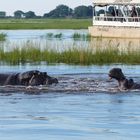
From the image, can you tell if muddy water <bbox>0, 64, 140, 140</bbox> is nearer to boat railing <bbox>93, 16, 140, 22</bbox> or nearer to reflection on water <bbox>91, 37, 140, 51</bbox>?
reflection on water <bbox>91, 37, 140, 51</bbox>

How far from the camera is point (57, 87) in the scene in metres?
23.2

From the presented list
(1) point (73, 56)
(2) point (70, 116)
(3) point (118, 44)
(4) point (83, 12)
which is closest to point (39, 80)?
(2) point (70, 116)

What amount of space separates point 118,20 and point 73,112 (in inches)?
2547

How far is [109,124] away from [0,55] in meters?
20.7

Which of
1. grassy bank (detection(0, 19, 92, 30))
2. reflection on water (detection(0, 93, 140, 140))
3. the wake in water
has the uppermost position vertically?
grassy bank (detection(0, 19, 92, 30))

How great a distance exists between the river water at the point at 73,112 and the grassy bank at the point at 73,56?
776 cm

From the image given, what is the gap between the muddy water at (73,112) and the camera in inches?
568

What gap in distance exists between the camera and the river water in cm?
1441

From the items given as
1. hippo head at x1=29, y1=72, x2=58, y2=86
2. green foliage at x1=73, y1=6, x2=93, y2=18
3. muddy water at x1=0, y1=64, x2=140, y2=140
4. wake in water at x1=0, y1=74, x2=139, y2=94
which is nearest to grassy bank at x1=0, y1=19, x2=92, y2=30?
green foliage at x1=73, y1=6, x2=93, y2=18

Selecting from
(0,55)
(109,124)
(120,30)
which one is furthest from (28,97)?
(120,30)

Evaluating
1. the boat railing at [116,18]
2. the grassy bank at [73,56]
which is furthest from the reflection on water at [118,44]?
the boat railing at [116,18]

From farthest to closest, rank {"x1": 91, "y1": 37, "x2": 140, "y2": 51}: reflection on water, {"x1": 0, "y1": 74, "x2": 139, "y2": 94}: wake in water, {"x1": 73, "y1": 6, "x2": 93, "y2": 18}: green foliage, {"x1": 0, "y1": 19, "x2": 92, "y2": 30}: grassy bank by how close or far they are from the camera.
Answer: {"x1": 73, "y1": 6, "x2": 93, "y2": 18}: green foliage, {"x1": 0, "y1": 19, "x2": 92, "y2": 30}: grassy bank, {"x1": 91, "y1": 37, "x2": 140, "y2": 51}: reflection on water, {"x1": 0, "y1": 74, "x2": 139, "y2": 94}: wake in water

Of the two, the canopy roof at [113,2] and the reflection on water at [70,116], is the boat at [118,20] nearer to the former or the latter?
the canopy roof at [113,2]

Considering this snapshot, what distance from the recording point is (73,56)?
115 ft
